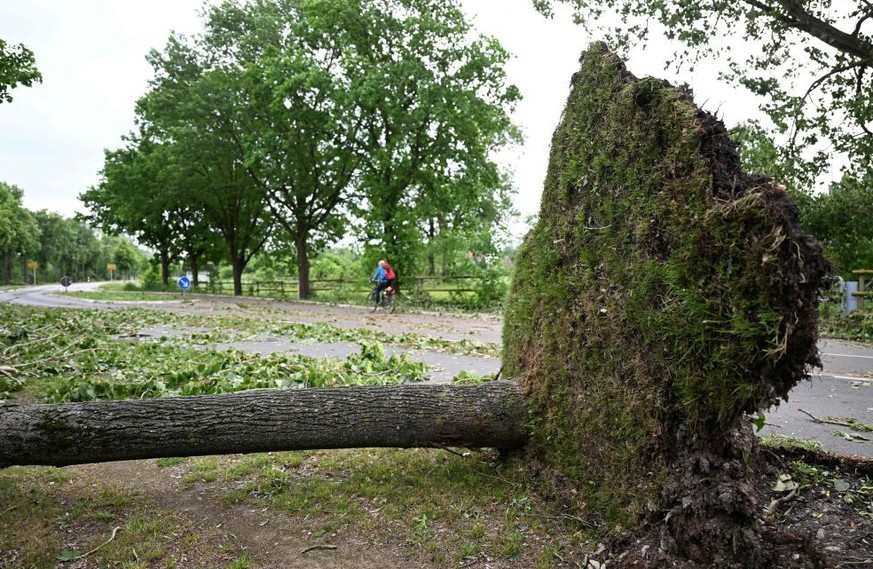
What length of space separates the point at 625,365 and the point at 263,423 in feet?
7.48

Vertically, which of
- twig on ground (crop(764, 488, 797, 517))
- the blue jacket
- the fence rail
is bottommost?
twig on ground (crop(764, 488, 797, 517))

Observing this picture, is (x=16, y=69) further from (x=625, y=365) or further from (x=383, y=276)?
(x=625, y=365)

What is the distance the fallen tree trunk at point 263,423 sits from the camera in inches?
142

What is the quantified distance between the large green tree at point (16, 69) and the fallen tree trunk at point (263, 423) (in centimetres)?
1360

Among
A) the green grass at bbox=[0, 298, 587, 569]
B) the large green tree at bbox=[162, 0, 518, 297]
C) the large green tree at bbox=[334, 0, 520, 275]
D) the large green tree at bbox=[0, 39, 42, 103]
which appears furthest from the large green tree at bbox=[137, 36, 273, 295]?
the green grass at bbox=[0, 298, 587, 569]

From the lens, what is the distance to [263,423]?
3.74m

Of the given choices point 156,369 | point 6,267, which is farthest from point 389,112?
point 6,267

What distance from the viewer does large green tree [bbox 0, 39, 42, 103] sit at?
13.6 meters

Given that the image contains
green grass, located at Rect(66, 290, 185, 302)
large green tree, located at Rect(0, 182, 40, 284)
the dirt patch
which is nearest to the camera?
the dirt patch

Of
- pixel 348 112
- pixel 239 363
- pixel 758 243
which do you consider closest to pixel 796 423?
pixel 758 243

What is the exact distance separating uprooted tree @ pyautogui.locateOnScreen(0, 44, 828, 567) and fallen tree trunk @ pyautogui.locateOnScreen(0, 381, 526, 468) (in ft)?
0.04

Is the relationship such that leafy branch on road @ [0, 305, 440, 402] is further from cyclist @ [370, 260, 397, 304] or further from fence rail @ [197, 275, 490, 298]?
fence rail @ [197, 275, 490, 298]

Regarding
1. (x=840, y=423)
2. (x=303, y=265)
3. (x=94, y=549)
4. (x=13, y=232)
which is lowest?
(x=94, y=549)

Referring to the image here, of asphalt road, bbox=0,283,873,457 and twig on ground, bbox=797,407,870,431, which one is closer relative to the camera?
asphalt road, bbox=0,283,873,457
